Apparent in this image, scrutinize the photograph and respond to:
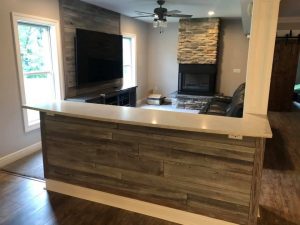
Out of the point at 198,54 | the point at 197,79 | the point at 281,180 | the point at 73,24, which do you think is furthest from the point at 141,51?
the point at 281,180

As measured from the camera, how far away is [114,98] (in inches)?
214

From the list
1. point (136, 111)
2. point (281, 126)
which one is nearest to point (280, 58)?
point (281, 126)

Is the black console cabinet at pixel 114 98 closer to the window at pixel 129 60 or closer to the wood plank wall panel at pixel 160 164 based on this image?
the window at pixel 129 60

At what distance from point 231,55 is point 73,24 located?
177 inches

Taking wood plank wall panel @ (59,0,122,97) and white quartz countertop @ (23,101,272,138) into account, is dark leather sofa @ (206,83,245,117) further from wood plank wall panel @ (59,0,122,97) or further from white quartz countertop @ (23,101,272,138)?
wood plank wall panel @ (59,0,122,97)

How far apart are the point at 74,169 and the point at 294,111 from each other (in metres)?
6.41

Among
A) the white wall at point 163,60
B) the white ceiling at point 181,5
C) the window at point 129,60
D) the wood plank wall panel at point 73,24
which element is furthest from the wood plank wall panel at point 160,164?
the white wall at point 163,60

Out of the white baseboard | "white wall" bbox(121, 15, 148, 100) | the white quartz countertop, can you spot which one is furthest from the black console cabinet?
the white quartz countertop

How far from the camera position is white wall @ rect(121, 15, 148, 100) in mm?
6742

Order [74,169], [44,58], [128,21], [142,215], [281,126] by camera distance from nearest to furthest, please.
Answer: [142,215], [74,169], [44,58], [281,126], [128,21]

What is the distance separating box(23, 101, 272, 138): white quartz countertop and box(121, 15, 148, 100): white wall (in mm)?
4505

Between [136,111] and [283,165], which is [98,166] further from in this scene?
[283,165]

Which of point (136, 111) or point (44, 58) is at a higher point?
point (44, 58)

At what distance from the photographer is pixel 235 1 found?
15.0 feet
